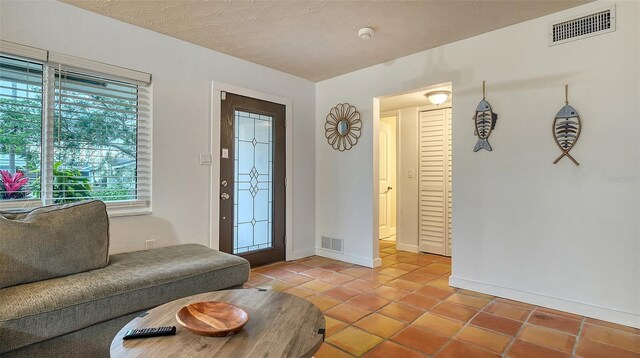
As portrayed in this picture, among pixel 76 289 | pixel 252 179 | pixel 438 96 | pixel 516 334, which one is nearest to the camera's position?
pixel 76 289

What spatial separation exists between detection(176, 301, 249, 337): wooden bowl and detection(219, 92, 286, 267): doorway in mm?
2013

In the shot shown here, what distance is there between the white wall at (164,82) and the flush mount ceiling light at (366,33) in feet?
4.48

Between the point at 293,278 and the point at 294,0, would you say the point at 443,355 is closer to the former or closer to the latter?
the point at 293,278

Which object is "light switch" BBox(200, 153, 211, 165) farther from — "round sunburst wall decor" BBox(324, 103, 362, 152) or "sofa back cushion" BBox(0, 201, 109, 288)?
"round sunburst wall decor" BBox(324, 103, 362, 152)

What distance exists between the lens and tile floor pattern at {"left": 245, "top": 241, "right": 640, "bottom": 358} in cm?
197

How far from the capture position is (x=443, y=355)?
1909mm

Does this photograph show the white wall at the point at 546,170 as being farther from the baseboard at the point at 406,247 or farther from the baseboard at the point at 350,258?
the baseboard at the point at 406,247

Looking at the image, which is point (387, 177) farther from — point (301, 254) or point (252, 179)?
point (252, 179)

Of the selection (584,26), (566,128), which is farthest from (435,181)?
(584,26)

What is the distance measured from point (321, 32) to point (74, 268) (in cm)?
253

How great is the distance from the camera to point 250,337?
1.22 m

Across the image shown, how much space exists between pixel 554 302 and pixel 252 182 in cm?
300

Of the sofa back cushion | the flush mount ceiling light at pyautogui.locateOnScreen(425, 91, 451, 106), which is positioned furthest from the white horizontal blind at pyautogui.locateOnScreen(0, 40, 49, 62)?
the flush mount ceiling light at pyautogui.locateOnScreen(425, 91, 451, 106)

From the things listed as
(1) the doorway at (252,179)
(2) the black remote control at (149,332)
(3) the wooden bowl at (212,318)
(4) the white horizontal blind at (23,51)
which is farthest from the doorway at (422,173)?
(4) the white horizontal blind at (23,51)
